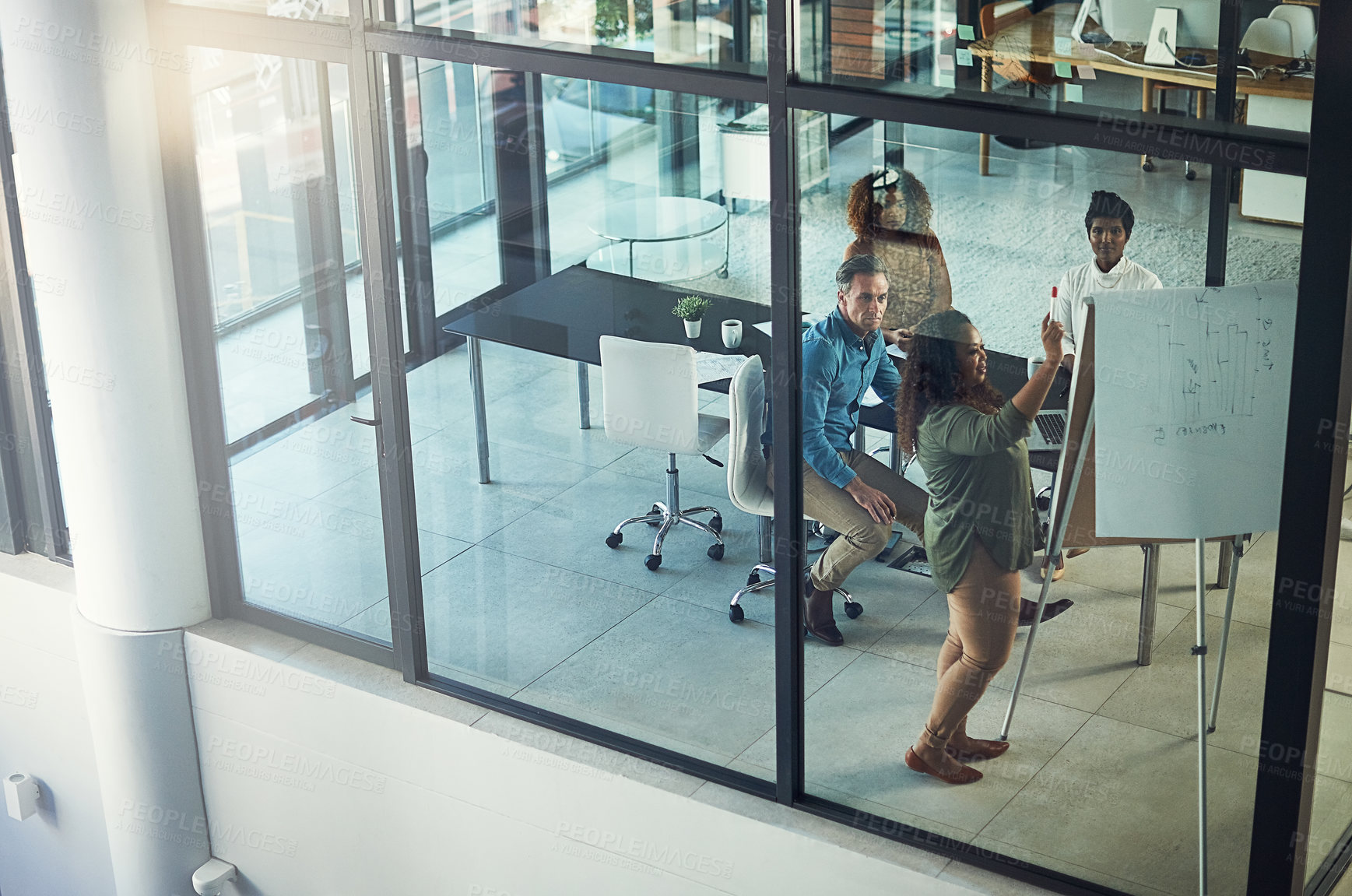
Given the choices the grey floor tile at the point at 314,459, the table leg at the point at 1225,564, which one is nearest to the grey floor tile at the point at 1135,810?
the table leg at the point at 1225,564

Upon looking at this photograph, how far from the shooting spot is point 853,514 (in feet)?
12.7

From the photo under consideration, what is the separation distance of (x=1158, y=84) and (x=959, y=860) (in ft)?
6.92

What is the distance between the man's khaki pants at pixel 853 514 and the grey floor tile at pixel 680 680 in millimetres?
281

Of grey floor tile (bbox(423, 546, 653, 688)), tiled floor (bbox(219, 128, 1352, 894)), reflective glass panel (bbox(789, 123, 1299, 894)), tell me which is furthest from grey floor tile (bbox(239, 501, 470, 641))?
reflective glass panel (bbox(789, 123, 1299, 894))

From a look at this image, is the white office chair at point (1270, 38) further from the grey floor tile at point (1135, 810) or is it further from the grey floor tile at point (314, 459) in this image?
the grey floor tile at point (314, 459)

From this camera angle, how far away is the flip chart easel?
3361 mm

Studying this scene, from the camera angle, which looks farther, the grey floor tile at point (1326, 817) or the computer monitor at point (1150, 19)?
the grey floor tile at point (1326, 817)

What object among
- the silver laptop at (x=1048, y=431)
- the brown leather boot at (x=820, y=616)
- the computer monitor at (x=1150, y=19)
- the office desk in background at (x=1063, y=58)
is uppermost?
the computer monitor at (x=1150, y=19)

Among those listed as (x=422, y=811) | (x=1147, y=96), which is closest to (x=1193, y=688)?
(x=1147, y=96)

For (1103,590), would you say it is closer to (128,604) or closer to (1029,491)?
(1029,491)

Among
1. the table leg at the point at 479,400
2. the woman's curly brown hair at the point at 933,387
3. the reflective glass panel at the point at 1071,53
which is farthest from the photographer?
the table leg at the point at 479,400

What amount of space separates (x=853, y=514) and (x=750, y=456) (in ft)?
1.16

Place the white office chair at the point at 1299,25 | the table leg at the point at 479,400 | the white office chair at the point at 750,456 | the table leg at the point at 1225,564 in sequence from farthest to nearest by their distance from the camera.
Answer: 1. the table leg at the point at 479,400
2. the white office chair at the point at 750,456
3. the table leg at the point at 1225,564
4. the white office chair at the point at 1299,25

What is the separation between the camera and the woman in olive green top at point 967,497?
3.54m
